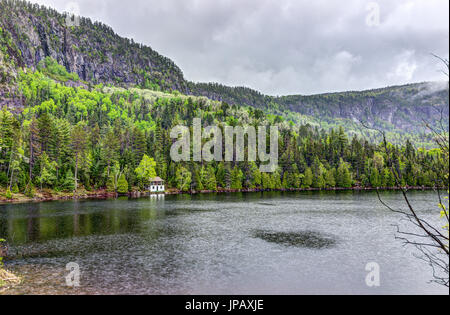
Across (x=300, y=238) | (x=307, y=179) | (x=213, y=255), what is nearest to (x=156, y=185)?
(x=307, y=179)

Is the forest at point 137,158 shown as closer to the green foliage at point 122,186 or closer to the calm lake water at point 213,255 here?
the green foliage at point 122,186

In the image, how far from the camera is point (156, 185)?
106375mm

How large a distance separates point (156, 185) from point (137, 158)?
644 inches

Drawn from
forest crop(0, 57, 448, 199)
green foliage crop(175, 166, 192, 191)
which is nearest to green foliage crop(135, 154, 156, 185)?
forest crop(0, 57, 448, 199)

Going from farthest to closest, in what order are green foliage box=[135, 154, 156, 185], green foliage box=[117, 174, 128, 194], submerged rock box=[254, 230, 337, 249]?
green foliage box=[135, 154, 156, 185]
green foliage box=[117, 174, 128, 194]
submerged rock box=[254, 230, 337, 249]

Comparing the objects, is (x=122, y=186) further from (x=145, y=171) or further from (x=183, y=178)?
(x=183, y=178)

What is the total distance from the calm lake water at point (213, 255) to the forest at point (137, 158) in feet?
80.7

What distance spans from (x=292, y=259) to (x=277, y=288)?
6.62 meters

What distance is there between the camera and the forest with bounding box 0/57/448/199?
8438 cm

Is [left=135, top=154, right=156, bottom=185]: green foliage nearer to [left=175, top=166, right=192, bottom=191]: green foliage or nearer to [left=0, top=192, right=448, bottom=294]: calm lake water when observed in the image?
[left=175, top=166, right=192, bottom=191]: green foliage

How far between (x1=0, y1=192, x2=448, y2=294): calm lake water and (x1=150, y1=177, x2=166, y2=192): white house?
5814cm
